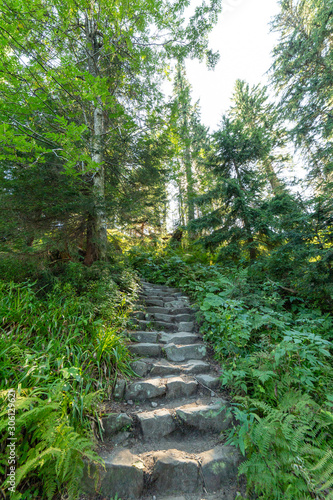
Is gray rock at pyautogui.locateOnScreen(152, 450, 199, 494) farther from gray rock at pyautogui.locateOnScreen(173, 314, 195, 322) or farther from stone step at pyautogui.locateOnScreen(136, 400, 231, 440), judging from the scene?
gray rock at pyautogui.locateOnScreen(173, 314, 195, 322)

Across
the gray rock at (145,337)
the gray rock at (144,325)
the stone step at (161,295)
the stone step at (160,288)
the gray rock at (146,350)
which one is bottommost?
the gray rock at (146,350)

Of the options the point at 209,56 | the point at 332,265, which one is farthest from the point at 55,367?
the point at 209,56

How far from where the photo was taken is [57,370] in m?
2.29

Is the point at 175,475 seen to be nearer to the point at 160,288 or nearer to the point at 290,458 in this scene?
the point at 290,458

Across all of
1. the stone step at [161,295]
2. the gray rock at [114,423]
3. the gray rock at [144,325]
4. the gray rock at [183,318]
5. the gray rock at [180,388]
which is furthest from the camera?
the stone step at [161,295]

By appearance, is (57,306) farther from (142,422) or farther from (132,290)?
(142,422)

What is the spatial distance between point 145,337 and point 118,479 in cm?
192

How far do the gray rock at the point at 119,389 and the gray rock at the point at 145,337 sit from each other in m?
0.98

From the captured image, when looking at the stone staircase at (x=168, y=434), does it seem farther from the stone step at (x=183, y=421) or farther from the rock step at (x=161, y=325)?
the rock step at (x=161, y=325)

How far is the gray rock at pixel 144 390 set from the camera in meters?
2.58

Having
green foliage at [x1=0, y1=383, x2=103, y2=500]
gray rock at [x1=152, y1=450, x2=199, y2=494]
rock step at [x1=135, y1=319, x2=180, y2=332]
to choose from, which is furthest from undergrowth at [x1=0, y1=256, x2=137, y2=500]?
gray rock at [x1=152, y1=450, x2=199, y2=494]

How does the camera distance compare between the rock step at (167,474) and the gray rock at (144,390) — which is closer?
the rock step at (167,474)

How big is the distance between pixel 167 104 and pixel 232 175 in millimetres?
2938

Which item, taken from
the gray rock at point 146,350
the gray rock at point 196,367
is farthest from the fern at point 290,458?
the gray rock at point 146,350
